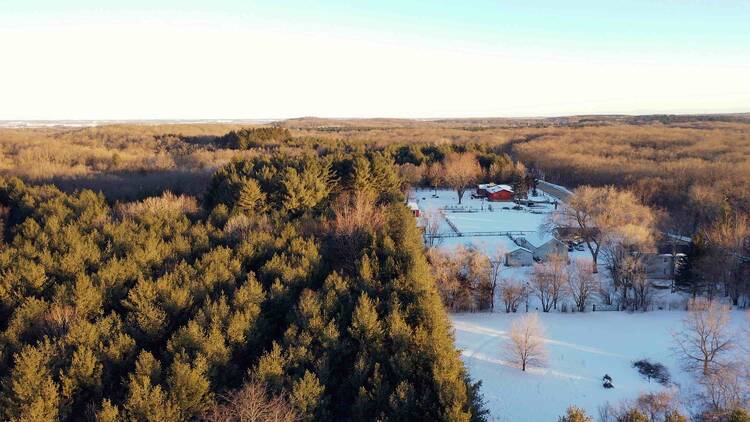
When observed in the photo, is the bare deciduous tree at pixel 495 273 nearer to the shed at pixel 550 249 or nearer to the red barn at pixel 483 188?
the shed at pixel 550 249

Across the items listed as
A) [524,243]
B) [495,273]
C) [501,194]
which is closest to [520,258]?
[524,243]

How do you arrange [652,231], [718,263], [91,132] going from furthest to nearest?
[91,132] < [652,231] < [718,263]

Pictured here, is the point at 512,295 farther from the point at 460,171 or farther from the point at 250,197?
the point at 460,171

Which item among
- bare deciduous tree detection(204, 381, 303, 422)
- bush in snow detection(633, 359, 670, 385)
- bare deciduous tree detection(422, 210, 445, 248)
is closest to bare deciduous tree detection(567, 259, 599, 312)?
bush in snow detection(633, 359, 670, 385)

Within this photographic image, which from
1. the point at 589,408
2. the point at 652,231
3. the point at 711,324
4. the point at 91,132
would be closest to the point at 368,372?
the point at 589,408

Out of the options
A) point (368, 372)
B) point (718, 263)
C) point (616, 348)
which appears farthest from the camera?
point (718, 263)

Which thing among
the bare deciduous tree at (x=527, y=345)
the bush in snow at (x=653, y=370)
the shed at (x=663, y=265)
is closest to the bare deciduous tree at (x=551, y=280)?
the bare deciduous tree at (x=527, y=345)

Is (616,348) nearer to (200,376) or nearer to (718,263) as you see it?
(718,263)

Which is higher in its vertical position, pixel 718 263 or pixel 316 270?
pixel 316 270
